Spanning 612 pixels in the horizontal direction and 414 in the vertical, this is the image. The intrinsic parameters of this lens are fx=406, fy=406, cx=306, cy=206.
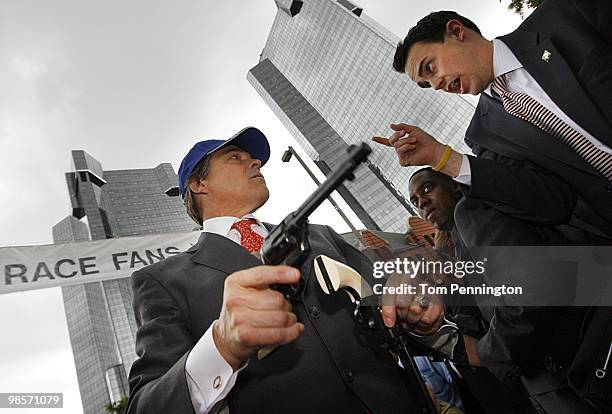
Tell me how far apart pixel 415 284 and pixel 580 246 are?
94 centimetres

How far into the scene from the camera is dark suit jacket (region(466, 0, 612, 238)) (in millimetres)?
2020

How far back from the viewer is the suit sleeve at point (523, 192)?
2062mm

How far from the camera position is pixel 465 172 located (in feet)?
7.21

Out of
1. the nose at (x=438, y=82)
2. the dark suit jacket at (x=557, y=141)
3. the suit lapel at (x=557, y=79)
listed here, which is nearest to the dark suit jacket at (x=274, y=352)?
the dark suit jacket at (x=557, y=141)

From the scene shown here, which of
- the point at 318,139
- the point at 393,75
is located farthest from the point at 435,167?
the point at 318,139

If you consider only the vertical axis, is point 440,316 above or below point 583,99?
below

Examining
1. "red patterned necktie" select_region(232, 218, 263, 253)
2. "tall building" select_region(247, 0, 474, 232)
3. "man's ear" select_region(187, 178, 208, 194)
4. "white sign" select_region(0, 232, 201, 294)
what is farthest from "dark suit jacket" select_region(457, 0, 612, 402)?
"tall building" select_region(247, 0, 474, 232)

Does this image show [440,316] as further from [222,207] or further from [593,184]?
[222,207]

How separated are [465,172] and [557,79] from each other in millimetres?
660

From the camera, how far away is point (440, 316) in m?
1.90

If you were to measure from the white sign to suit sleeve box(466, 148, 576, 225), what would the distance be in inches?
286

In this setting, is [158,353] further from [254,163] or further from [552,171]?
[552,171]

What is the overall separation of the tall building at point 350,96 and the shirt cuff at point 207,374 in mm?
56861

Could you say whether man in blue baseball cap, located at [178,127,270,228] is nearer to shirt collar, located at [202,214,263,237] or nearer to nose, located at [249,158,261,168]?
nose, located at [249,158,261,168]
